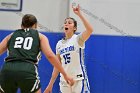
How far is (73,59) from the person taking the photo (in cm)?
411

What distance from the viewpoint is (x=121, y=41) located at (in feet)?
22.1

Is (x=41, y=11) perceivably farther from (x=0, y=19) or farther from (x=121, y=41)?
(x=121, y=41)

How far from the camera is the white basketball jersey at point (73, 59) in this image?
4.07m

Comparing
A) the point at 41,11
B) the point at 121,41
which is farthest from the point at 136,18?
the point at 41,11

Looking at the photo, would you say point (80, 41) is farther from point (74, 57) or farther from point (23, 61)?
point (23, 61)

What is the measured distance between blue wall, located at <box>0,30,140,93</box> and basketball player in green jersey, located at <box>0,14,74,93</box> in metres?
3.53

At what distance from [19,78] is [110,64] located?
13.1ft

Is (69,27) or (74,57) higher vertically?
(69,27)

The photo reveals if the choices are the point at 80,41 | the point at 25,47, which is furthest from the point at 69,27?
the point at 25,47

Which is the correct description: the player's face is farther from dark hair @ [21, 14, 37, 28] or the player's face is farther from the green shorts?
the green shorts

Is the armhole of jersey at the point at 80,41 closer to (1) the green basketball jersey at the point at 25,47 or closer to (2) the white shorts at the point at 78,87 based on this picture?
(2) the white shorts at the point at 78,87

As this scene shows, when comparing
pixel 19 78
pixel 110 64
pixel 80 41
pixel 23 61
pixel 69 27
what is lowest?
pixel 110 64

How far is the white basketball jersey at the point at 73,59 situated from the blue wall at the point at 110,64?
249 centimetres

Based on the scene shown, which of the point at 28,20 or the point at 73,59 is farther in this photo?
the point at 73,59
